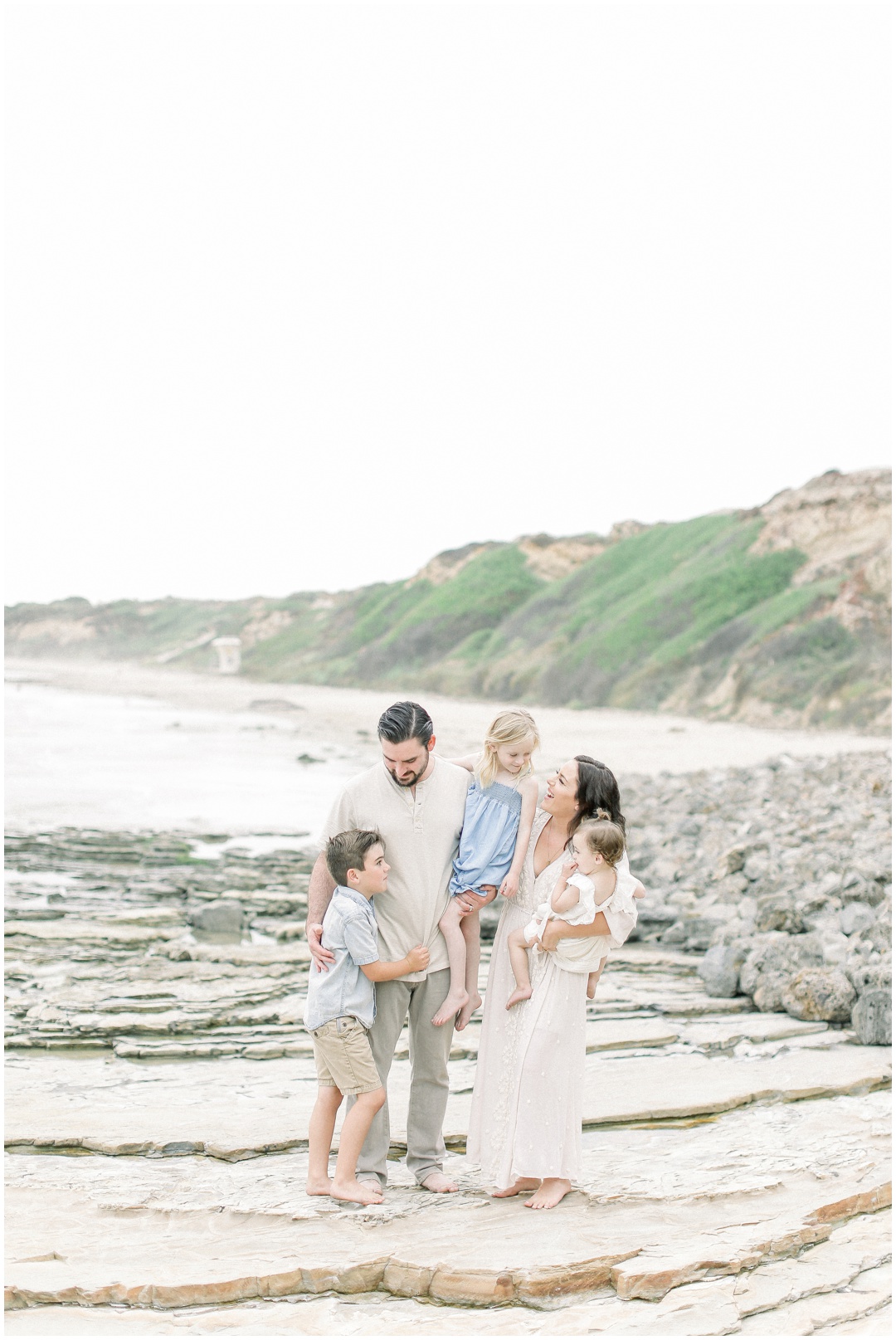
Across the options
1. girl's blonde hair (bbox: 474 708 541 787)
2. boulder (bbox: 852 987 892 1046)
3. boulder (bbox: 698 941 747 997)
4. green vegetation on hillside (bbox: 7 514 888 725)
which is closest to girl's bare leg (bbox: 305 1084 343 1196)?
girl's blonde hair (bbox: 474 708 541 787)

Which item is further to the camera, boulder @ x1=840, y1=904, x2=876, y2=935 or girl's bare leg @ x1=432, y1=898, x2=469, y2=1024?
boulder @ x1=840, y1=904, x2=876, y2=935

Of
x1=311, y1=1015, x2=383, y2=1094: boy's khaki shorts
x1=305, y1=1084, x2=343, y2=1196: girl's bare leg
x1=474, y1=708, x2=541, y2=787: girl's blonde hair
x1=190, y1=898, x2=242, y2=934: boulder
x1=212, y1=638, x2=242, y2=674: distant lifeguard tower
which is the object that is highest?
x1=212, y1=638, x2=242, y2=674: distant lifeguard tower

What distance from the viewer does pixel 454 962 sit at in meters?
4.06

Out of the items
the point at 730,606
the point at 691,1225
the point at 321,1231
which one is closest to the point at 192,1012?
the point at 321,1231

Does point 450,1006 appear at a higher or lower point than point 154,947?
higher

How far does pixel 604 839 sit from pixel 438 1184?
1.41 metres

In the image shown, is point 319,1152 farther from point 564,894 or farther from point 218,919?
point 218,919

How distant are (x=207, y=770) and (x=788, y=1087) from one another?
18.7m

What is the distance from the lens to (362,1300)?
3.31m

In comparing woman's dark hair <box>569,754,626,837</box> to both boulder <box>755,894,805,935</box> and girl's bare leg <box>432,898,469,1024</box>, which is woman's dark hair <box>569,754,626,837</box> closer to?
girl's bare leg <box>432,898,469,1024</box>

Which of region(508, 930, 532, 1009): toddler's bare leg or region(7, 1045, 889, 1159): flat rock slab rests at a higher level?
region(508, 930, 532, 1009): toddler's bare leg

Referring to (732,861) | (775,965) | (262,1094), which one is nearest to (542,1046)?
(262,1094)

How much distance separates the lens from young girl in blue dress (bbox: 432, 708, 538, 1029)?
→ 13.0 feet

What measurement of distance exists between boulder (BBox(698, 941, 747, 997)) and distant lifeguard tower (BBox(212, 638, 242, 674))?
76.4 metres
